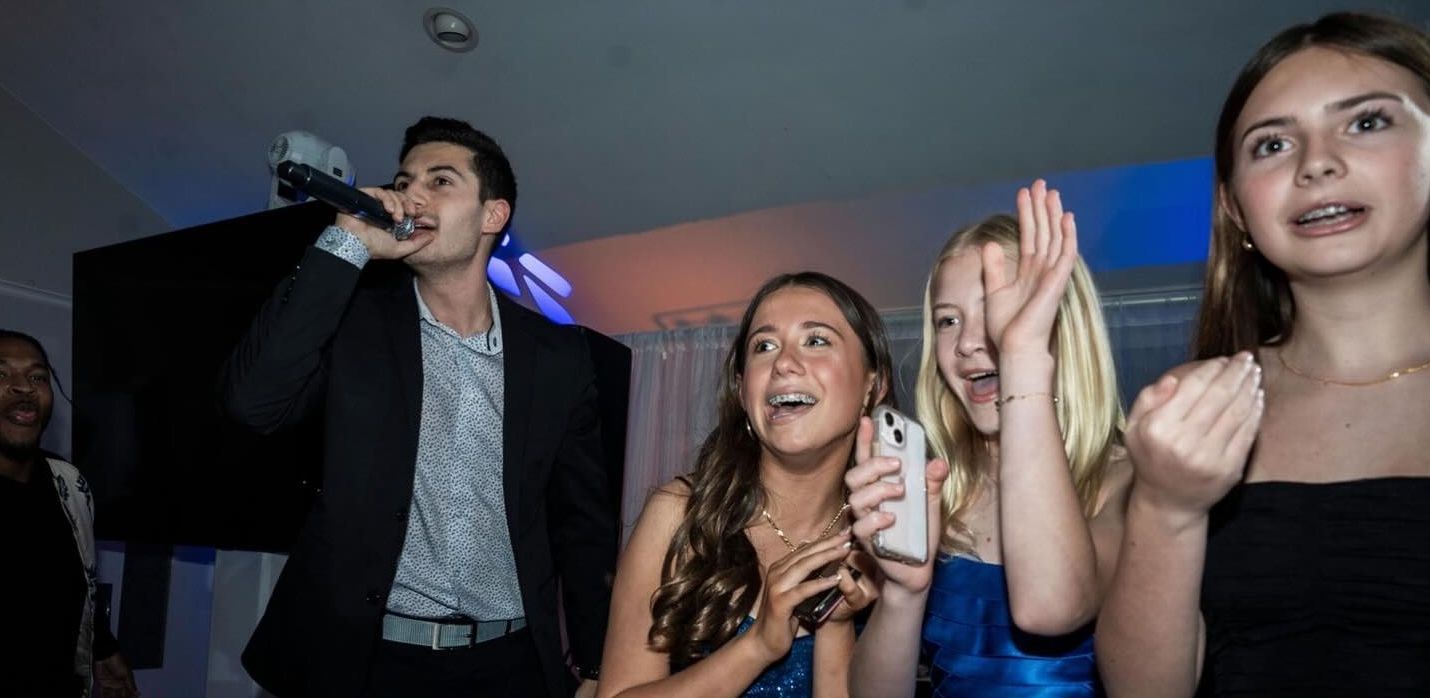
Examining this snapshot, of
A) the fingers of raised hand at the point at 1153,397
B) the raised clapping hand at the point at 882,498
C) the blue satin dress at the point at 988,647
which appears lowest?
the blue satin dress at the point at 988,647

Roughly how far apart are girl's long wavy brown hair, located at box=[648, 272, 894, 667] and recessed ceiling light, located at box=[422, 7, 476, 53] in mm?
2579

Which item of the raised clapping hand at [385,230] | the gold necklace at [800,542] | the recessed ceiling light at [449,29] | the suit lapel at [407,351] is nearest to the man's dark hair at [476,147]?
the raised clapping hand at [385,230]

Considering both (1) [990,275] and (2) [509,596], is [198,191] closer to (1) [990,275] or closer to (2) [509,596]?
(2) [509,596]

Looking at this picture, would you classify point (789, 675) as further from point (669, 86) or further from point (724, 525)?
point (669, 86)

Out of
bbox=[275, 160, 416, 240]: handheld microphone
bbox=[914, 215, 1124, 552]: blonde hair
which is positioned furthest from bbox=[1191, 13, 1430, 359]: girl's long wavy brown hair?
bbox=[275, 160, 416, 240]: handheld microphone

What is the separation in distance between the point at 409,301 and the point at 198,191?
3864mm

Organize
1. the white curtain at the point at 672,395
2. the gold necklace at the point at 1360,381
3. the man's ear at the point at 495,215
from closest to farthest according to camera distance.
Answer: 1. the gold necklace at the point at 1360,381
2. the man's ear at the point at 495,215
3. the white curtain at the point at 672,395

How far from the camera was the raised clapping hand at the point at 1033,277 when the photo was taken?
1.25 meters

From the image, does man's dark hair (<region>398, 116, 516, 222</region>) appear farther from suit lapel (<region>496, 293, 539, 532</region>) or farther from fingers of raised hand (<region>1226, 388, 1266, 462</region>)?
fingers of raised hand (<region>1226, 388, 1266, 462</region>)

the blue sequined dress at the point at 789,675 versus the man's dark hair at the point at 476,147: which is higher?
the man's dark hair at the point at 476,147

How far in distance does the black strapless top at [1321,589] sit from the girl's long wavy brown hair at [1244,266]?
11.1 inches

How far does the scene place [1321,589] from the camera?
44.3 inches

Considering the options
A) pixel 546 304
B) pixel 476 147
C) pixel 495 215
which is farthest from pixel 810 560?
pixel 546 304

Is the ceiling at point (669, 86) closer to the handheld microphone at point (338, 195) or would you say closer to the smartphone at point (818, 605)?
the handheld microphone at point (338, 195)
